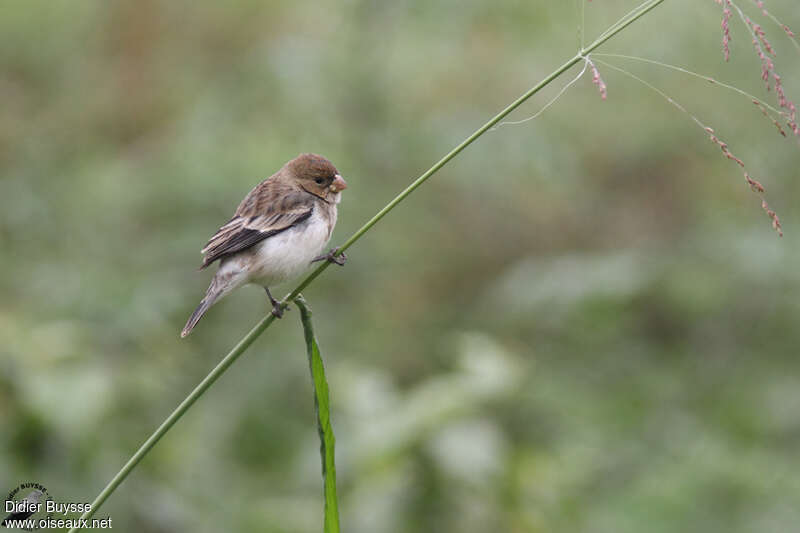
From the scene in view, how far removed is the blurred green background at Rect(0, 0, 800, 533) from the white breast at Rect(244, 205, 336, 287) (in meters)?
0.95

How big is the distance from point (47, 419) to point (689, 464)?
2713 millimetres

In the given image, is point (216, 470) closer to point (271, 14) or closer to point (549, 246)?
point (549, 246)

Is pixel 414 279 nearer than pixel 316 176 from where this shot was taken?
No


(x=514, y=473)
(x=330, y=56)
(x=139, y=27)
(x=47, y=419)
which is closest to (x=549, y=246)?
(x=330, y=56)

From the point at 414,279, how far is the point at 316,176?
3210 millimetres

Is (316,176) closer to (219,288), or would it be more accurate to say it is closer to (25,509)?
(219,288)

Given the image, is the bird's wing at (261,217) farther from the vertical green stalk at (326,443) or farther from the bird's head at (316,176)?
the vertical green stalk at (326,443)

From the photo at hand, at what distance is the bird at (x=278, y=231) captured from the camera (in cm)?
321

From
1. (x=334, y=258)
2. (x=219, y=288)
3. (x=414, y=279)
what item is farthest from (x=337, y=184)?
(x=414, y=279)

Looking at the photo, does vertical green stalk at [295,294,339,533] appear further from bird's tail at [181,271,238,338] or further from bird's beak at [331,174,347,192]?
bird's beak at [331,174,347,192]

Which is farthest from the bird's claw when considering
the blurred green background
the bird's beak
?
the blurred green background

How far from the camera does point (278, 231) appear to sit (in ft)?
11.0

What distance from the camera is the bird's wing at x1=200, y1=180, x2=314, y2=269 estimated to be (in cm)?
321

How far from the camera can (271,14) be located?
782cm
